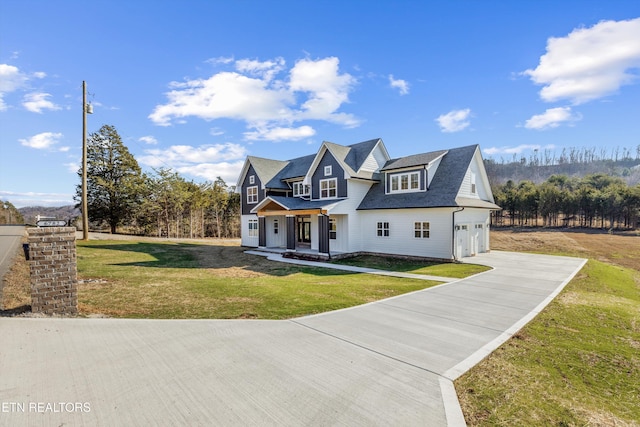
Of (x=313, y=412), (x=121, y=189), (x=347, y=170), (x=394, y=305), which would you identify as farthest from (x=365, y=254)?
(x=121, y=189)

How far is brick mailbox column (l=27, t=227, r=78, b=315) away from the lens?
5902 mm

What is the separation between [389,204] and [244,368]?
55.8 feet

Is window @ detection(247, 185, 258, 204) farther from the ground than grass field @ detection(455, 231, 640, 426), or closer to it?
farther from the ground

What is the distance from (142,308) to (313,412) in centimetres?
595

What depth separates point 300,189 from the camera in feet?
84.5

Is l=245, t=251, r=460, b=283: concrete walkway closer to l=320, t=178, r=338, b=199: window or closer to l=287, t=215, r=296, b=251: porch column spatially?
l=287, t=215, r=296, b=251: porch column

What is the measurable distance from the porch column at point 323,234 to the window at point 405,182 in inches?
208

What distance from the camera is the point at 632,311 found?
335 inches

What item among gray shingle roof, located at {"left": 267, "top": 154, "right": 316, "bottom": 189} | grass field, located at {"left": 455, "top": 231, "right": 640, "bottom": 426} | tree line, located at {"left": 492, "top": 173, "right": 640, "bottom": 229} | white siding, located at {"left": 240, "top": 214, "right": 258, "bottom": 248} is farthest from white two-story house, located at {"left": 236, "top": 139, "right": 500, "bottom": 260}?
tree line, located at {"left": 492, "top": 173, "right": 640, "bottom": 229}

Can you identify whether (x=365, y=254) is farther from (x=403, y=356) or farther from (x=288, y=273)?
(x=403, y=356)

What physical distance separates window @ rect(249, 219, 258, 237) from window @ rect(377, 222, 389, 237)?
11.9 m

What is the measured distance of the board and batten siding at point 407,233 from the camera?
17.8 metres

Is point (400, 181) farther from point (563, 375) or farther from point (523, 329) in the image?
point (563, 375)

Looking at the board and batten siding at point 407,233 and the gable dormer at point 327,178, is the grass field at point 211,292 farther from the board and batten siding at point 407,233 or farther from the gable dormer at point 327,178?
the gable dormer at point 327,178
